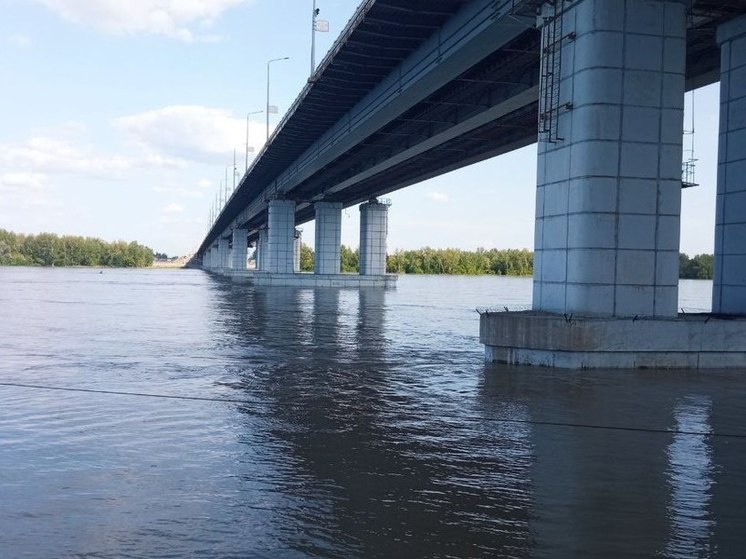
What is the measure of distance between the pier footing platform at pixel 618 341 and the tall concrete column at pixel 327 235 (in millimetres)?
Result: 69284

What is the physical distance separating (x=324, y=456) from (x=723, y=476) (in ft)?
15.7

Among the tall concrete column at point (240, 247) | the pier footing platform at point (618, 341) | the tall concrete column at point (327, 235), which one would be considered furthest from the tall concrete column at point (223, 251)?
the pier footing platform at point (618, 341)

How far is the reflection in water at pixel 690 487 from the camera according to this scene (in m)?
7.03

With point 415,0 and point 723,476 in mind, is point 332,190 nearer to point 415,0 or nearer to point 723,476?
point 415,0

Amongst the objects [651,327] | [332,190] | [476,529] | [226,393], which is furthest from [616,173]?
[332,190]

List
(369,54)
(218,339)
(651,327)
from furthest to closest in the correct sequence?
(369,54) → (218,339) → (651,327)

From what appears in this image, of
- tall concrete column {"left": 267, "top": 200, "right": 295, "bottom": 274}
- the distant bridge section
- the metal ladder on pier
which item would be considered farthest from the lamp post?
tall concrete column {"left": 267, "top": 200, "right": 295, "bottom": 274}

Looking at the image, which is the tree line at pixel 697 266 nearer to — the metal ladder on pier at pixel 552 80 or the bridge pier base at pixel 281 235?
the bridge pier base at pixel 281 235

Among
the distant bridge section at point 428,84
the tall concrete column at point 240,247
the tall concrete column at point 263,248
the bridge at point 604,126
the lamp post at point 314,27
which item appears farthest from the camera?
the tall concrete column at point 263,248

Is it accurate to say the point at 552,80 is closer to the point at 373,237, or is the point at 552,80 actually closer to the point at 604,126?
the point at 604,126

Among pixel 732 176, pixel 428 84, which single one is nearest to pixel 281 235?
pixel 428 84

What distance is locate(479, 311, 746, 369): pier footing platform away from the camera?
754 inches

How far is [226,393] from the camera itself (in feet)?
49.1

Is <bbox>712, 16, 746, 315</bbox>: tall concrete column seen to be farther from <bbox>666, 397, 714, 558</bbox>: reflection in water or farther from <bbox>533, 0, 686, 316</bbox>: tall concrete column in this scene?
A: <bbox>666, 397, 714, 558</bbox>: reflection in water
